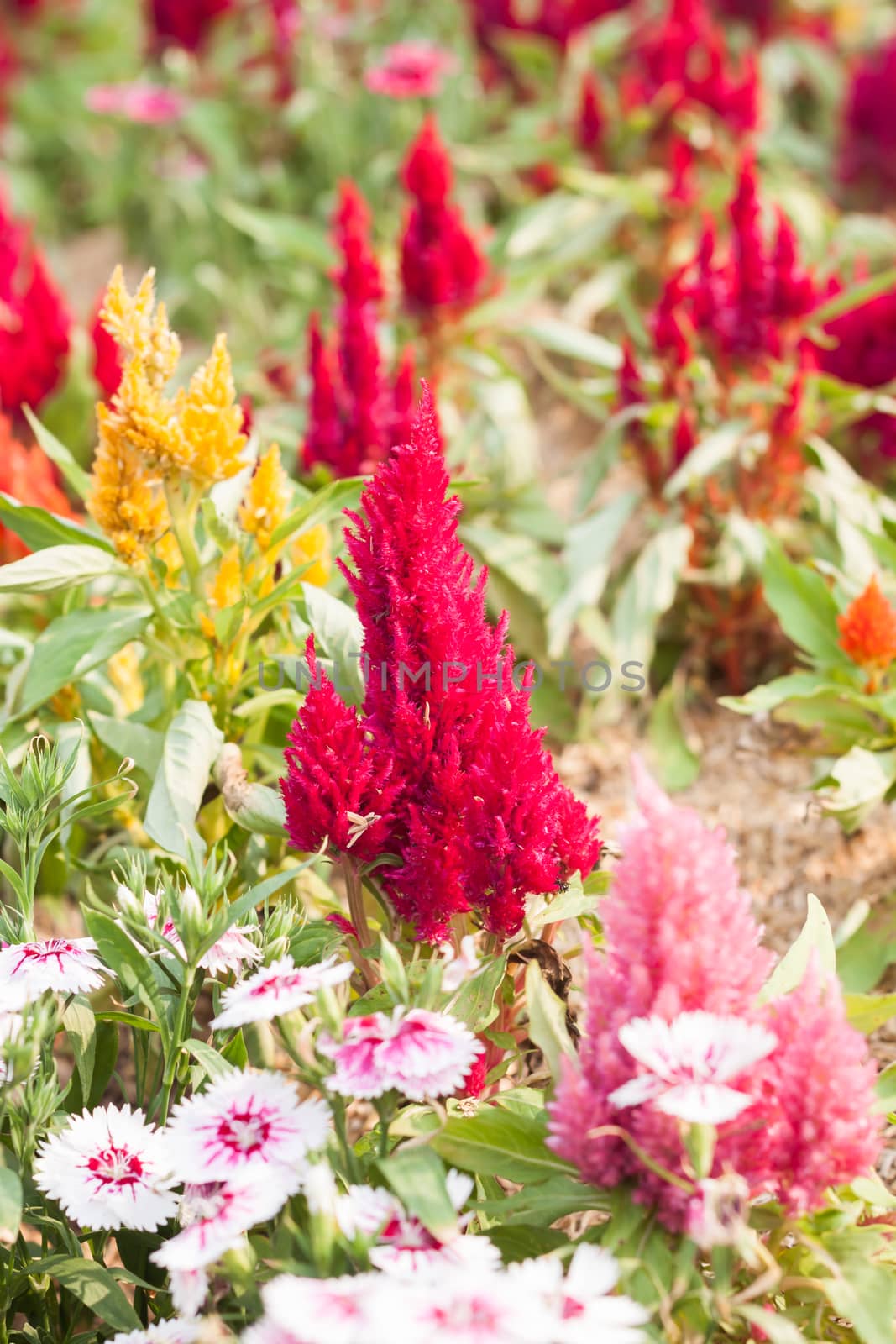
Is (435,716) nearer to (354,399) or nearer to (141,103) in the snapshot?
(354,399)

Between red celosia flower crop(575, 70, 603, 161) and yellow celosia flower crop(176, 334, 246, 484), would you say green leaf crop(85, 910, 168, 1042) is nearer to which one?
yellow celosia flower crop(176, 334, 246, 484)

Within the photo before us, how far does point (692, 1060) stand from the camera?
1.12 m

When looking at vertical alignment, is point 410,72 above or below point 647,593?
above

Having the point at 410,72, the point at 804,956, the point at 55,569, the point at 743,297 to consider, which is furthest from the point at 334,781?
the point at 410,72

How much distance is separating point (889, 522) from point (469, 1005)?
1.25 metres

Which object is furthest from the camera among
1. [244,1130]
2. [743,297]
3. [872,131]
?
[872,131]

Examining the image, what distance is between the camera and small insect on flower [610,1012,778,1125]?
1.10m

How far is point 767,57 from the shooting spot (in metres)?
4.34

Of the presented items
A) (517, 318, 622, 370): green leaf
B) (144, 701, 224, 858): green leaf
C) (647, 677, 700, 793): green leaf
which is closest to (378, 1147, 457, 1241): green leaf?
(144, 701, 224, 858): green leaf

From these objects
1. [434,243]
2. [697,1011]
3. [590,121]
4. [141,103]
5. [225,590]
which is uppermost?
[141,103]

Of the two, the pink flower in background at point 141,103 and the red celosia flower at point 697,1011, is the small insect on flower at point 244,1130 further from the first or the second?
the pink flower in background at point 141,103

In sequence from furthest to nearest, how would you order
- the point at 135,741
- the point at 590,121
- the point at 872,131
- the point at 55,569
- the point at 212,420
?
the point at 872,131, the point at 590,121, the point at 135,741, the point at 55,569, the point at 212,420

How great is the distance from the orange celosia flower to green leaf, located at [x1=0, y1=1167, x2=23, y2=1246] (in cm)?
129

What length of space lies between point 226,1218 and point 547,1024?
1.15 feet
